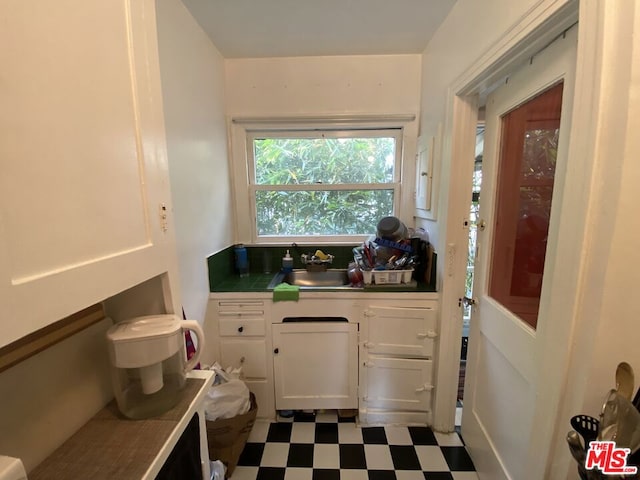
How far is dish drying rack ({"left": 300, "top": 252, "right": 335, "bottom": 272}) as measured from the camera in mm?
2066

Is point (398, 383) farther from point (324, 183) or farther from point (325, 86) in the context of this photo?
point (325, 86)

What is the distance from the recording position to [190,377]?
33.6 inches

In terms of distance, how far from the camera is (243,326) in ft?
5.53

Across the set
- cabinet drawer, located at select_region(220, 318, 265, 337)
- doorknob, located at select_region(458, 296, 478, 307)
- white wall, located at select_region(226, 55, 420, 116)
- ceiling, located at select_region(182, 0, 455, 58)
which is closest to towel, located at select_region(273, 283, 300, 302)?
cabinet drawer, located at select_region(220, 318, 265, 337)

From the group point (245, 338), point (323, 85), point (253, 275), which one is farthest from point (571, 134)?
point (253, 275)

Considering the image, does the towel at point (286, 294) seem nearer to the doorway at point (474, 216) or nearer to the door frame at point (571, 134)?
the doorway at point (474, 216)

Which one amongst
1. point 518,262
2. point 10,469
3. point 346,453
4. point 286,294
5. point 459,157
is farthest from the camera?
point 286,294

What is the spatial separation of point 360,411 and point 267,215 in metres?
1.53

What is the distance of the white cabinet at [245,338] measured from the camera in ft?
5.51

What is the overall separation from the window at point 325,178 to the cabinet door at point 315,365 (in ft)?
2.59

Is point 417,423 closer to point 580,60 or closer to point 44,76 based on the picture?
point 580,60

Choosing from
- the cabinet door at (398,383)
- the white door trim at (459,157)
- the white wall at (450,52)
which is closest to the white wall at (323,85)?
the white wall at (450,52)

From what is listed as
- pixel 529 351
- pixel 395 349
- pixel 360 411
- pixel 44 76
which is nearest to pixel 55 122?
pixel 44 76

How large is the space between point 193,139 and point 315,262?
1.13 m
